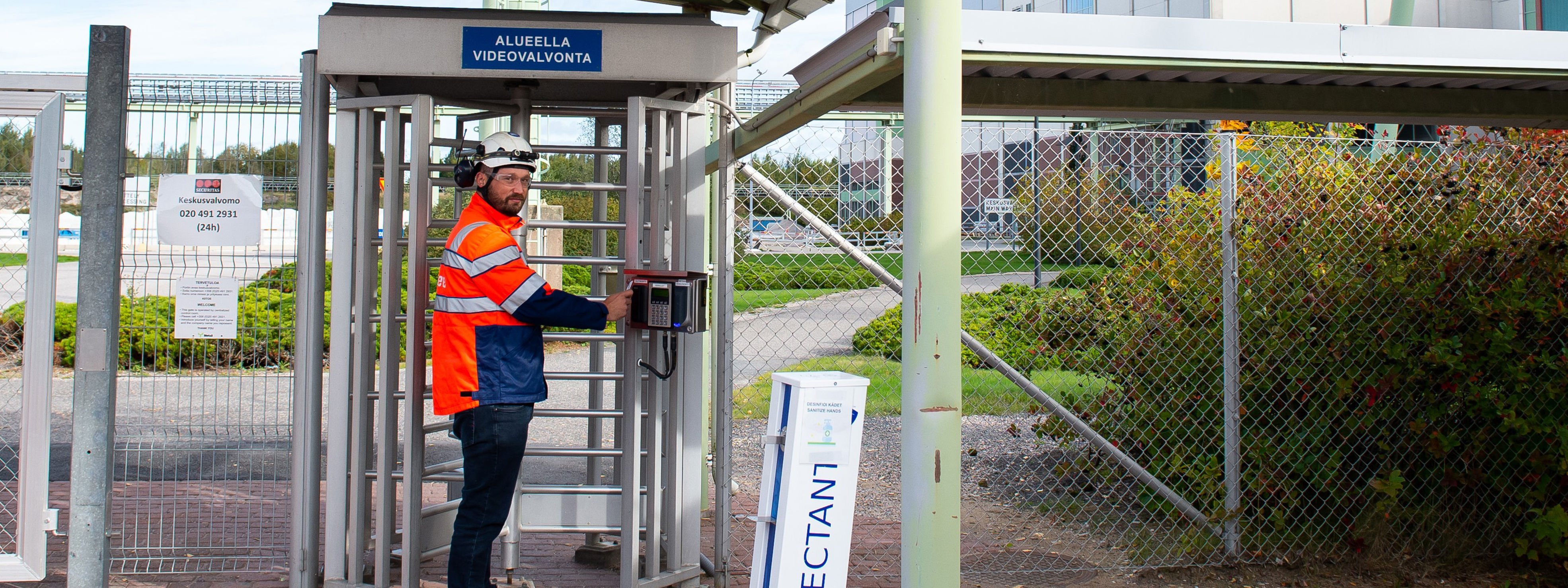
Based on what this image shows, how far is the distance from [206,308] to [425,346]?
36.6 inches

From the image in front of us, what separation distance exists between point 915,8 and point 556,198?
14137mm

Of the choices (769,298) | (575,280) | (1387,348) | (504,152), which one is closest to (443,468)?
(504,152)

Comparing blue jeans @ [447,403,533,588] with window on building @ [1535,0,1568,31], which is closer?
blue jeans @ [447,403,533,588]

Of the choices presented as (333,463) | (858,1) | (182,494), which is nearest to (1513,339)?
(333,463)

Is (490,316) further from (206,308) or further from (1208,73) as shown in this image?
(1208,73)

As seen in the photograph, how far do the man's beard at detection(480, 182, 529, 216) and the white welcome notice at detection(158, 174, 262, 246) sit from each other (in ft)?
4.13

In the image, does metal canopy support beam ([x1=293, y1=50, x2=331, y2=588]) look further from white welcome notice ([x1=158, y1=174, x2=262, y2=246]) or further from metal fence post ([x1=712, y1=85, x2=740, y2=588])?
metal fence post ([x1=712, y1=85, x2=740, y2=588])

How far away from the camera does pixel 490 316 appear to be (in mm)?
3957

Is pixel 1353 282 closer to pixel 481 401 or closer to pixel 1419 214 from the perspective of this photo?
pixel 1419 214

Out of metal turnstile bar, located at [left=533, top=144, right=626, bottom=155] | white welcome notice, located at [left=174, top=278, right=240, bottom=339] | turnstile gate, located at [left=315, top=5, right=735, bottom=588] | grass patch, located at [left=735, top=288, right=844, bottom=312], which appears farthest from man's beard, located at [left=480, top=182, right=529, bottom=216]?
grass patch, located at [left=735, top=288, right=844, bottom=312]

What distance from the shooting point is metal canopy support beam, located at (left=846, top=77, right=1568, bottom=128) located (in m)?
4.37

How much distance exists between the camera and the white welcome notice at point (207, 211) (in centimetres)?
455

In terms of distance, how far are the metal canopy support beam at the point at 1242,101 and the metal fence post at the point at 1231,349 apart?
0.52 meters

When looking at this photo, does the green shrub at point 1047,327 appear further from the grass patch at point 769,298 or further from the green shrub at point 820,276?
the grass patch at point 769,298
